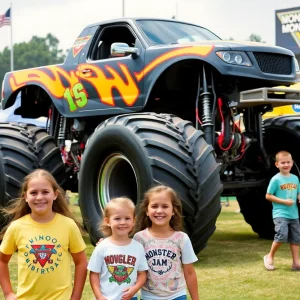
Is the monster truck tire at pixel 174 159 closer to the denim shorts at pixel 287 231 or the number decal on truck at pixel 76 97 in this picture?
the denim shorts at pixel 287 231

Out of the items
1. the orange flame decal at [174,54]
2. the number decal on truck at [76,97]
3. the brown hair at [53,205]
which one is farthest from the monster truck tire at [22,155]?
the brown hair at [53,205]

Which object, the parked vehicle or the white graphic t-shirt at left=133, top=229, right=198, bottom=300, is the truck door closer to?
the parked vehicle

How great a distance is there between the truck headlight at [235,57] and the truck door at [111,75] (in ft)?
3.24

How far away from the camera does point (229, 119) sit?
27.1 feet

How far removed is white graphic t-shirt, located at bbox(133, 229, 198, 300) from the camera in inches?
173

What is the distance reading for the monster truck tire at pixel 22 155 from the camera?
8.56 metres

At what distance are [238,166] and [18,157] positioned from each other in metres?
2.58

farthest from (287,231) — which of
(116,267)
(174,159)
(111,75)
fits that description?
(116,267)

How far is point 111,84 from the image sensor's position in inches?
337

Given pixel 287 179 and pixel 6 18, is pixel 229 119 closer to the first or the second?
pixel 287 179

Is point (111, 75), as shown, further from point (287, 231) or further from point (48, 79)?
point (287, 231)

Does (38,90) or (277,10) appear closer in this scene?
(38,90)

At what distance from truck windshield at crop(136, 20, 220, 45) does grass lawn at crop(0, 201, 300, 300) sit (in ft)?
7.99

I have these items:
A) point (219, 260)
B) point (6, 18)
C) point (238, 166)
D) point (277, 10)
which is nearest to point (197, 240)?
point (219, 260)
